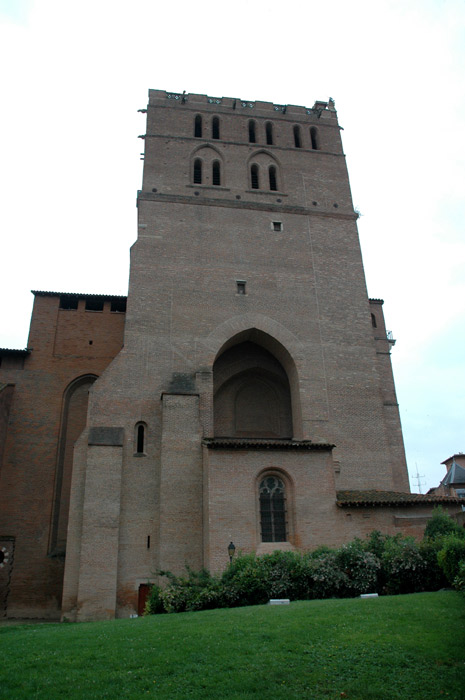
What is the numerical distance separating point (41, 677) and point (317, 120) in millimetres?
30442

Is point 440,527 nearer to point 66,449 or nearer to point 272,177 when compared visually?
point 66,449

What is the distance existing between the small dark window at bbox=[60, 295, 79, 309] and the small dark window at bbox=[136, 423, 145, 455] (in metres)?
8.61

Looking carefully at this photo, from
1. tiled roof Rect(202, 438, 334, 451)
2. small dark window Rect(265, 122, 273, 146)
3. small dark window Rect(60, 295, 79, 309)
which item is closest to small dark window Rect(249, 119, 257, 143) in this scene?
small dark window Rect(265, 122, 273, 146)

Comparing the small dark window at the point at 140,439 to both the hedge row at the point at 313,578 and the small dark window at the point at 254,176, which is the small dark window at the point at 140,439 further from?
the small dark window at the point at 254,176

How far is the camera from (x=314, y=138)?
3112 cm

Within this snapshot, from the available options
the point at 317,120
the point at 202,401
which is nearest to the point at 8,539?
the point at 202,401

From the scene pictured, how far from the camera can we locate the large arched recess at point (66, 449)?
73.5 ft

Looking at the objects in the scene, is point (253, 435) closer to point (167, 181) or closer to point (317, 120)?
point (167, 181)

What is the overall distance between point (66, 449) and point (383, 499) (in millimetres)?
13133

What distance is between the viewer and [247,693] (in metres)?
7.39

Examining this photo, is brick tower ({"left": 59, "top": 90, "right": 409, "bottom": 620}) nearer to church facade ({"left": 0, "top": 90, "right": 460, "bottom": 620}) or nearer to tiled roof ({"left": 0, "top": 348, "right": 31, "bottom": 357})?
church facade ({"left": 0, "top": 90, "right": 460, "bottom": 620})

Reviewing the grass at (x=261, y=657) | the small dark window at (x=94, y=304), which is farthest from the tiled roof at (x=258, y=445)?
the small dark window at (x=94, y=304)

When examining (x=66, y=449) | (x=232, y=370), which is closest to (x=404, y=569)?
(x=232, y=370)

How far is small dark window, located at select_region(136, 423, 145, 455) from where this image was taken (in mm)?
20781
